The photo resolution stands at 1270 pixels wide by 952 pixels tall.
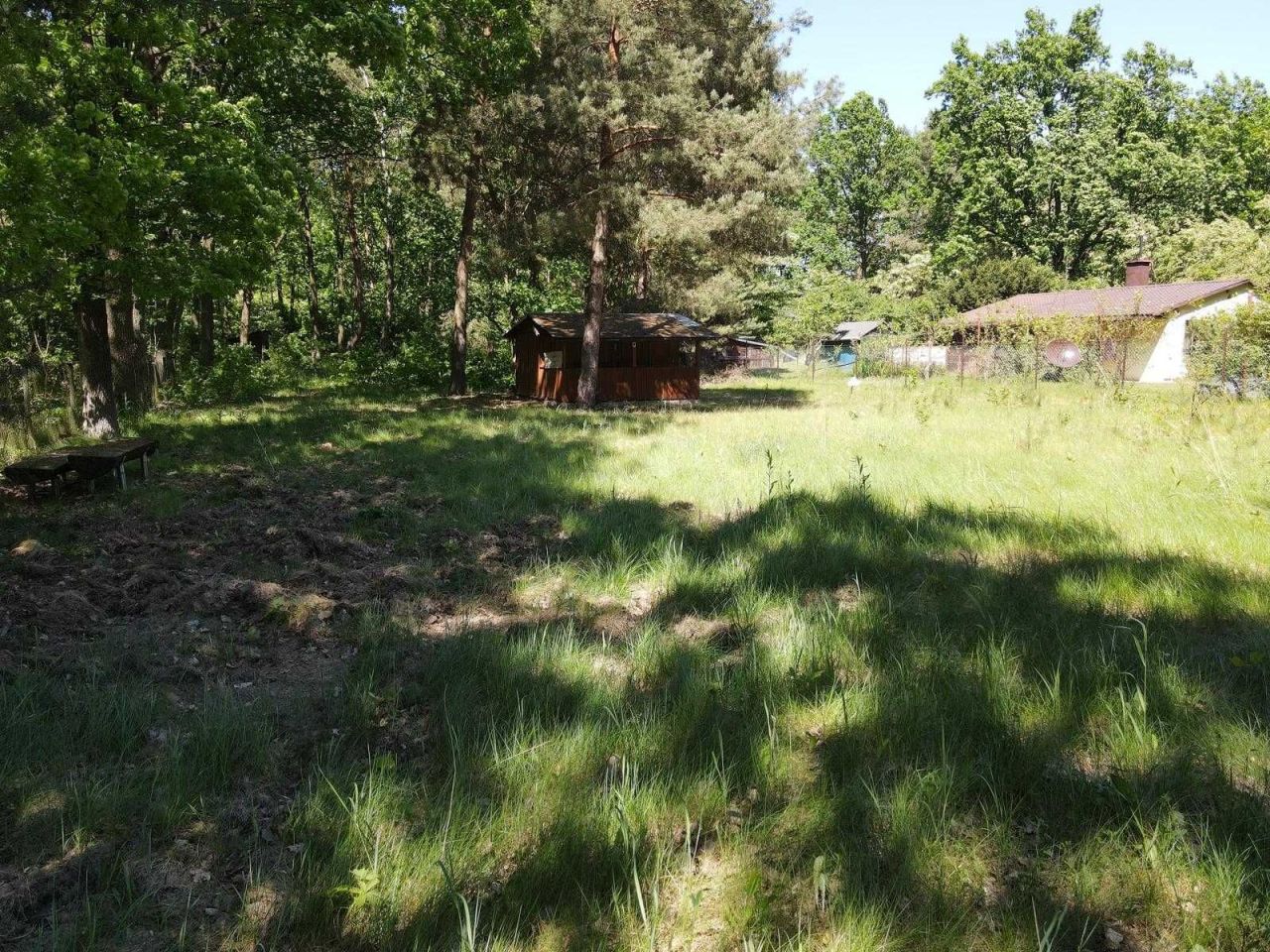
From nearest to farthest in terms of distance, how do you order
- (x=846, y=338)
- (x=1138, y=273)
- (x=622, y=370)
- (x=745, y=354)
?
(x=622, y=370), (x=1138, y=273), (x=745, y=354), (x=846, y=338)

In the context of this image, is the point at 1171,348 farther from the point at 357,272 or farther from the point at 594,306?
the point at 357,272

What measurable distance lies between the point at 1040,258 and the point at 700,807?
54.4 meters

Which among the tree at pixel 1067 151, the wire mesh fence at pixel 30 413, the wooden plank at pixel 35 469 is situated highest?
the tree at pixel 1067 151

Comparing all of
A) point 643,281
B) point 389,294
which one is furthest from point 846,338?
point 389,294

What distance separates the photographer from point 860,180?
64562 millimetres

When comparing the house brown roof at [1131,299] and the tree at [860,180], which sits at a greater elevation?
the tree at [860,180]

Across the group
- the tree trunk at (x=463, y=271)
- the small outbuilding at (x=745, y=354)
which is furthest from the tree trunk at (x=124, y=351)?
the small outbuilding at (x=745, y=354)

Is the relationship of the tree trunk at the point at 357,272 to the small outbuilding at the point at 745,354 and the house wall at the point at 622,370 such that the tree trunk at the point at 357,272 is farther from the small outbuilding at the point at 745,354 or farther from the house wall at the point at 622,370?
the small outbuilding at the point at 745,354

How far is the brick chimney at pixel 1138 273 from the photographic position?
39.2 m

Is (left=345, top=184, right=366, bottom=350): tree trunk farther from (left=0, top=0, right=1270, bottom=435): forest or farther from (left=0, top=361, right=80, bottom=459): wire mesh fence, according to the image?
(left=0, top=361, right=80, bottom=459): wire mesh fence

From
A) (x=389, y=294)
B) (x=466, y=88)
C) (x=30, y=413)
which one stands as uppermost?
(x=466, y=88)

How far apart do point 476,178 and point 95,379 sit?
1319 cm

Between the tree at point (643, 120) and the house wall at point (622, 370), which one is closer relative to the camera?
the tree at point (643, 120)

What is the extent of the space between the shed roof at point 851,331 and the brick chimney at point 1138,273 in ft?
53.1
